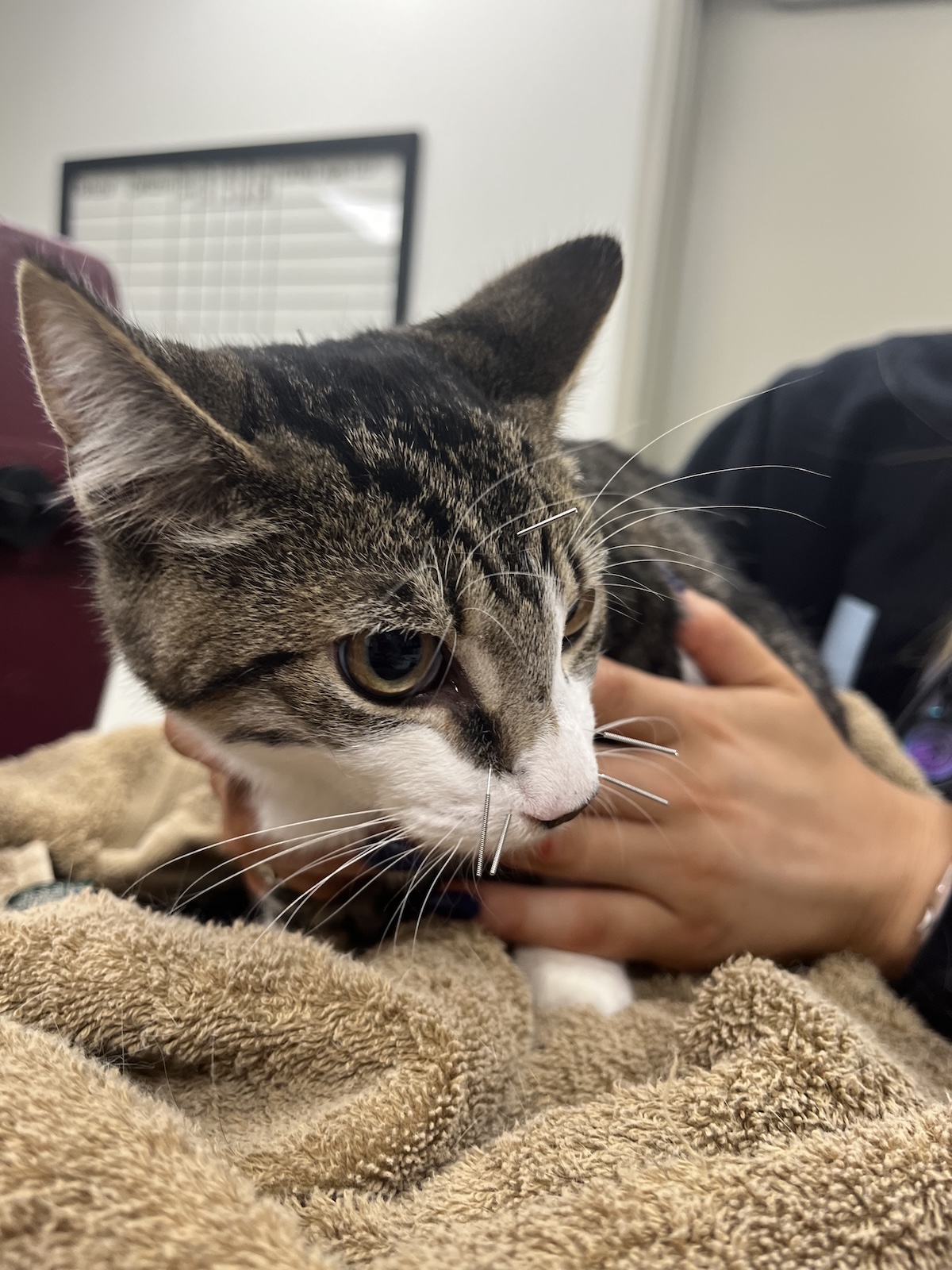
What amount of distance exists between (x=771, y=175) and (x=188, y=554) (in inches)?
76.1

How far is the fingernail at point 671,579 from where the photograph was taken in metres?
0.86

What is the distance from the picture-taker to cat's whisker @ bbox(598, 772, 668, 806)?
700 mm

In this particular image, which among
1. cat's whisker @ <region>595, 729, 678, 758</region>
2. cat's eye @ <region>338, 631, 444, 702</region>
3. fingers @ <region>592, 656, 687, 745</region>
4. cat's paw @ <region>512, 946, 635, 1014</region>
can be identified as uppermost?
cat's eye @ <region>338, 631, 444, 702</region>

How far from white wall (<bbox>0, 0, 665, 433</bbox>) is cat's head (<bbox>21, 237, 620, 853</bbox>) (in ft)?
3.86

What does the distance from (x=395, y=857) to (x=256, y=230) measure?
2.02 m

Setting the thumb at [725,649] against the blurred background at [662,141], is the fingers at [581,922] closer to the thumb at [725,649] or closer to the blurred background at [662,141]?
the thumb at [725,649]

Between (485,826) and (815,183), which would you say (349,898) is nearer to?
(485,826)

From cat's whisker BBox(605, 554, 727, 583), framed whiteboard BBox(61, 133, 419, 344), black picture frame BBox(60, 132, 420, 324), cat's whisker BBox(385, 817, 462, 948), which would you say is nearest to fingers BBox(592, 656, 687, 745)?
cat's whisker BBox(605, 554, 727, 583)

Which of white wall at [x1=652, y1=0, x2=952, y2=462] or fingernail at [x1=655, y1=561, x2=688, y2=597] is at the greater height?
white wall at [x1=652, y1=0, x2=952, y2=462]

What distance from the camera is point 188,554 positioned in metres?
0.66

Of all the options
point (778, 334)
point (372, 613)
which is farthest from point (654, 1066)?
point (778, 334)

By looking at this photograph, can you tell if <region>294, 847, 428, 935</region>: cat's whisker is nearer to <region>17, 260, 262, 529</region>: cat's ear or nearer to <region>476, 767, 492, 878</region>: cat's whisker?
<region>476, 767, 492, 878</region>: cat's whisker

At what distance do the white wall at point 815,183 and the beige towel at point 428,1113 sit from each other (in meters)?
1.76

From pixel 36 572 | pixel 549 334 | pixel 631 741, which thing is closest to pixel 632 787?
pixel 631 741
